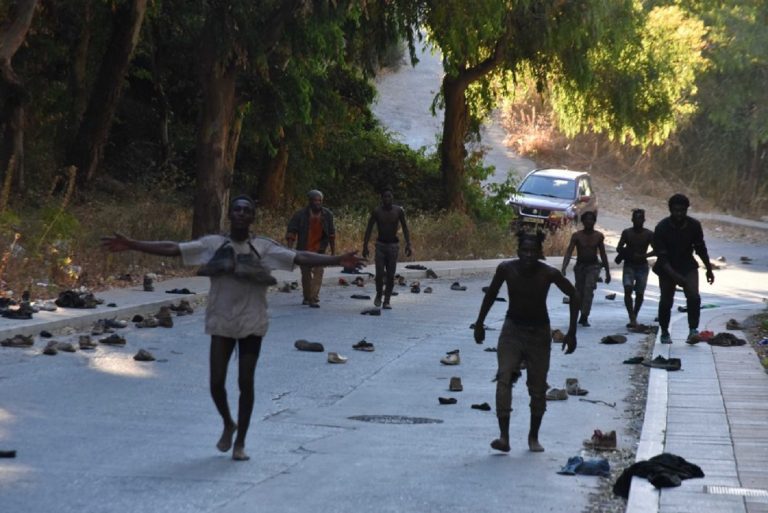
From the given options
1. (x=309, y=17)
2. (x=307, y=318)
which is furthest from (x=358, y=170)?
(x=307, y=318)

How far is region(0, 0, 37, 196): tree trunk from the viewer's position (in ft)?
85.1

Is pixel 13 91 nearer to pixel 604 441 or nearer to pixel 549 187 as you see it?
pixel 549 187

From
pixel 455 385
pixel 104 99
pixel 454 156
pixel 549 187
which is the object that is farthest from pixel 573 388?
pixel 549 187

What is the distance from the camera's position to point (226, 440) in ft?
32.5

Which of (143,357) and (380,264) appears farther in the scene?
(380,264)

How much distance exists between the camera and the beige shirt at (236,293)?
9.77 metres

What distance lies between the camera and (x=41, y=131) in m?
36.6

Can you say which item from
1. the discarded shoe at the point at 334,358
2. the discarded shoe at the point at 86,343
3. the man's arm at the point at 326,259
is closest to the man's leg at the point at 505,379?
the man's arm at the point at 326,259

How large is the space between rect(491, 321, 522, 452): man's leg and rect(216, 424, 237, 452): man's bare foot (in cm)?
190

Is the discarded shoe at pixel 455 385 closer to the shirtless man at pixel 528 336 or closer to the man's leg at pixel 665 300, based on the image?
the shirtless man at pixel 528 336

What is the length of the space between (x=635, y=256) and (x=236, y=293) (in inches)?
455

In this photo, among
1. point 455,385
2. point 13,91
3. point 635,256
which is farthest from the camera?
point 13,91

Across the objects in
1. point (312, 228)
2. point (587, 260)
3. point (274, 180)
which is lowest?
point (587, 260)

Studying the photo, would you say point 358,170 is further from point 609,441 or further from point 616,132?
point 609,441
